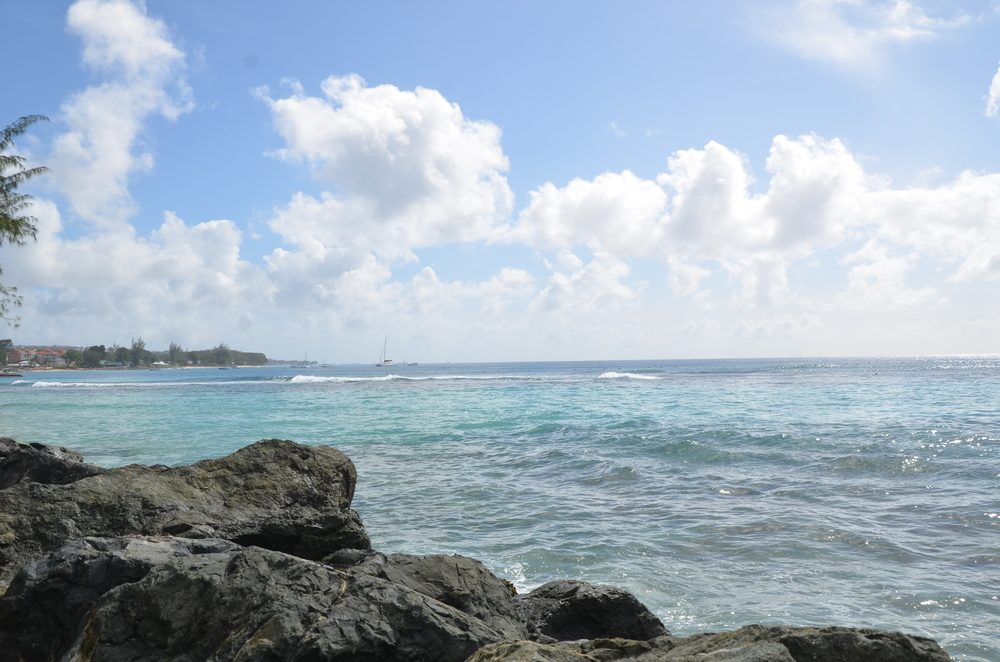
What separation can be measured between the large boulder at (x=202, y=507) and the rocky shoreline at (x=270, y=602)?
0.01 meters

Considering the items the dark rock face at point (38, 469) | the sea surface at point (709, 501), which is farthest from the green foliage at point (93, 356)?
the dark rock face at point (38, 469)

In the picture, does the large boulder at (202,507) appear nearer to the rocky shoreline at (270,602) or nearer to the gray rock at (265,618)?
the rocky shoreline at (270,602)

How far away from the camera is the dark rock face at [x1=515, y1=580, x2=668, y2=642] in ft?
16.7

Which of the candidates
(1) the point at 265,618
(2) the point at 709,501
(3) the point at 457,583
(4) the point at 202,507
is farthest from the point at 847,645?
(2) the point at 709,501

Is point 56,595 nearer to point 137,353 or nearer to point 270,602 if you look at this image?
point 270,602

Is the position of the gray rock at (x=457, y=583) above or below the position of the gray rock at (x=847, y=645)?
Answer: below

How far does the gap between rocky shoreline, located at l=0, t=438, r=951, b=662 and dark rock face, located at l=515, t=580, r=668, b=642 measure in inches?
0.4

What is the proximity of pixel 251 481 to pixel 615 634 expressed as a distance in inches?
140

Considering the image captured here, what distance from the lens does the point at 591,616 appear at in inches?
204

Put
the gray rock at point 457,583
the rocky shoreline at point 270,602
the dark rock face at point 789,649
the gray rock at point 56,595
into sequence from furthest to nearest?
the gray rock at point 457,583 < the gray rock at point 56,595 < the rocky shoreline at point 270,602 < the dark rock face at point 789,649

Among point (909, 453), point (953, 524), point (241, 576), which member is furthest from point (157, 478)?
point (909, 453)

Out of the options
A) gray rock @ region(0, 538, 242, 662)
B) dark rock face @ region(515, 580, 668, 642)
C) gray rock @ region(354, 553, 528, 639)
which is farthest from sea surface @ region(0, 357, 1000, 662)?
gray rock @ region(0, 538, 242, 662)

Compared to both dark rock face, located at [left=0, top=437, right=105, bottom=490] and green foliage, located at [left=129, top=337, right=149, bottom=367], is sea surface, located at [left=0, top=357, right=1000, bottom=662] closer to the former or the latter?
dark rock face, located at [left=0, top=437, right=105, bottom=490]

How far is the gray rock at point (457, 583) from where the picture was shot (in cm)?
439
